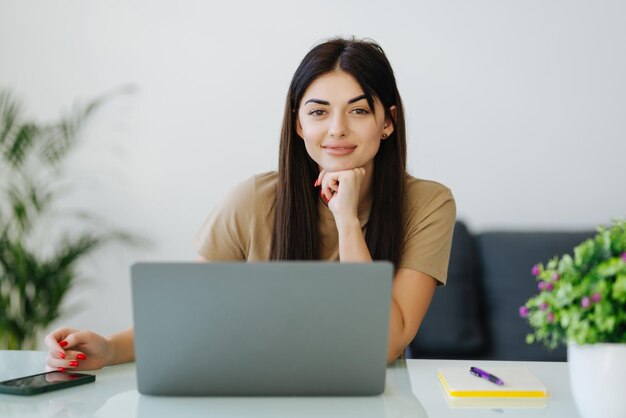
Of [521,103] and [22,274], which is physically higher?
[521,103]

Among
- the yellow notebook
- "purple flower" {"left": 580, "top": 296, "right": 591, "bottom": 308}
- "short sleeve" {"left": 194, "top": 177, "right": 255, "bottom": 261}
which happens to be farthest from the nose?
"purple flower" {"left": 580, "top": 296, "right": 591, "bottom": 308}

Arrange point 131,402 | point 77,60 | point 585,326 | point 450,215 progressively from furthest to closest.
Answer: point 77,60 → point 450,215 → point 131,402 → point 585,326

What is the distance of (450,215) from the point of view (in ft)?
5.69

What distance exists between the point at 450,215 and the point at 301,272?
885 mm

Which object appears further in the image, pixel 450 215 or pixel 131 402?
pixel 450 215

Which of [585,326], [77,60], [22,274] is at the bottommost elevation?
[22,274]

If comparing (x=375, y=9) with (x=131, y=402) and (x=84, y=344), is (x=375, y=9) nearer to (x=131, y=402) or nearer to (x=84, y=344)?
(x=84, y=344)

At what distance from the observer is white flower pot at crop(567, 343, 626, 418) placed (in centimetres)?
88

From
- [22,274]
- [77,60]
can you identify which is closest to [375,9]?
[77,60]

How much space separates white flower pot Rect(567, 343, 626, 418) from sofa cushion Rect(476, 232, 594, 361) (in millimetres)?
1759

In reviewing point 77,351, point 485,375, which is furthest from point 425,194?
point 77,351

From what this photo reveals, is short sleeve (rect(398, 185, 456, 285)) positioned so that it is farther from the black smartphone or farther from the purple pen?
the black smartphone

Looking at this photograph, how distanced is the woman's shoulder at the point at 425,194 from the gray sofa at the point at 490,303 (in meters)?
0.94

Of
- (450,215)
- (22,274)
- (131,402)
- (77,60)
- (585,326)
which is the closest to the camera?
(585,326)
